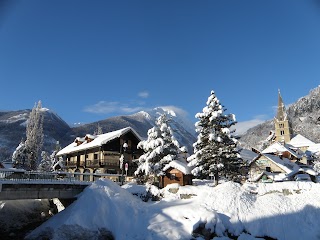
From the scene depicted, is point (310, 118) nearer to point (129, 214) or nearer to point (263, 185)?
point (263, 185)

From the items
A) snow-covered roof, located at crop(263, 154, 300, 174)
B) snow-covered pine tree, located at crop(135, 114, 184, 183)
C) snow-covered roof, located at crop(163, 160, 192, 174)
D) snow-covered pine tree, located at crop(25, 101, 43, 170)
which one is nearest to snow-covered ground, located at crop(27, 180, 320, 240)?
snow-covered roof, located at crop(163, 160, 192, 174)

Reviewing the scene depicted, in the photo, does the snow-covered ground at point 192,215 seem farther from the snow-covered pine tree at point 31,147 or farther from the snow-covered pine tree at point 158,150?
the snow-covered pine tree at point 31,147

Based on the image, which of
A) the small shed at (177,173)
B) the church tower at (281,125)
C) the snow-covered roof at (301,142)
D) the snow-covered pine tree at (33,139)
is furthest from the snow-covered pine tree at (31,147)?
the church tower at (281,125)

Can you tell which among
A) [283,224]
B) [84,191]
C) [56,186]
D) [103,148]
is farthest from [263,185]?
[103,148]

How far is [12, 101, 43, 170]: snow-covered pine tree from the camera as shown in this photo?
55125mm

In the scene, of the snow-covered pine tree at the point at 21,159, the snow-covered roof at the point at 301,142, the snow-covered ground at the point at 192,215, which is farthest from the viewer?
the snow-covered roof at the point at 301,142

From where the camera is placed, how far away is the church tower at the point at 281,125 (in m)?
115

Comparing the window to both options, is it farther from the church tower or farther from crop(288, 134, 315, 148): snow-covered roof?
the church tower

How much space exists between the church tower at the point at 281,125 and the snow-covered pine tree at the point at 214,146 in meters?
87.5

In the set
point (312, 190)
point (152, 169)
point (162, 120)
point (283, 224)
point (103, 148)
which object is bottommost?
point (283, 224)

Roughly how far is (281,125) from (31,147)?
96305 millimetres

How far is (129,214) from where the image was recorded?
25.5 meters

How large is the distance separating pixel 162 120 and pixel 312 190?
64.1 feet

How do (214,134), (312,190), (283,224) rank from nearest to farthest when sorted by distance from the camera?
(283,224), (312,190), (214,134)
